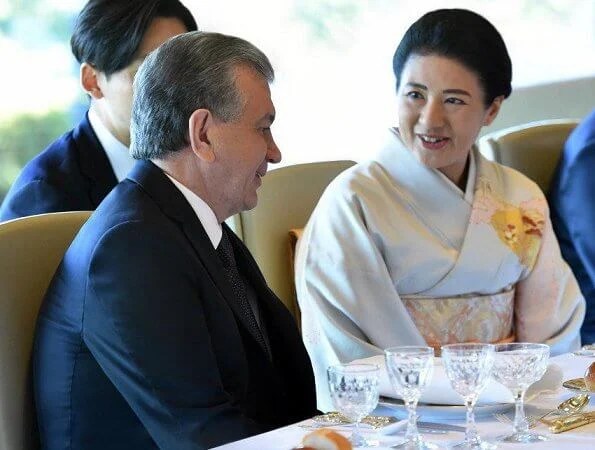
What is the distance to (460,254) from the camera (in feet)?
8.11

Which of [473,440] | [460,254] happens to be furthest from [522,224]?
[473,440]

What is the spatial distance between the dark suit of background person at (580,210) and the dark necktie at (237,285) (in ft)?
4.38

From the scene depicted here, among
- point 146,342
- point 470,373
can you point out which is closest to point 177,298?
point 146,342

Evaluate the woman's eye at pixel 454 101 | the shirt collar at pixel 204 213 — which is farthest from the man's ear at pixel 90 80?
the shirt collar at pixel 204 213

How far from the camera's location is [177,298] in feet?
5.36

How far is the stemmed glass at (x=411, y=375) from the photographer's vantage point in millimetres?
1403

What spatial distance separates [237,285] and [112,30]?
0.93 meters

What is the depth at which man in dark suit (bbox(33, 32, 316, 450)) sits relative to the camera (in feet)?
5.26

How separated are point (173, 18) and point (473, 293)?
91 cm

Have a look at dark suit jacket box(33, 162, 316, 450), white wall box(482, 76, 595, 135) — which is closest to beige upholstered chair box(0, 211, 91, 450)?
A: dark suit jacket box(33, 162, 316, 450)

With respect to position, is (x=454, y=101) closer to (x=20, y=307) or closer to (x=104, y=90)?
(x=104, y=90)

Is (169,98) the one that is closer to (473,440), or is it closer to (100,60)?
(473,440)

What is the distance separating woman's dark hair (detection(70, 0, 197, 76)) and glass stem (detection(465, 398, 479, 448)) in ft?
4.71

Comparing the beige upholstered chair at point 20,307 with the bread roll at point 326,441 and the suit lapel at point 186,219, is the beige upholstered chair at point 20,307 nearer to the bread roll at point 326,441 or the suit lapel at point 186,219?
the suit lapel at point 186,219
